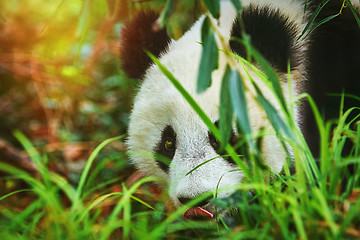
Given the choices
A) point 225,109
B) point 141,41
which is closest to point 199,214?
point 225,109

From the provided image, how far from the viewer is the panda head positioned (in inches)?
70.7

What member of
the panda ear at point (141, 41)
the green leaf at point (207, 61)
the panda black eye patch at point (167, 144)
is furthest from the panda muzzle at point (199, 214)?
the panda ear at point (141, 41)

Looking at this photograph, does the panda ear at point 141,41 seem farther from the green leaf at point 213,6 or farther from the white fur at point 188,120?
the green leaf at point 213,6

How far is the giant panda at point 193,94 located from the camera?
5.88ft

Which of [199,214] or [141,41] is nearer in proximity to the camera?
[199,214]

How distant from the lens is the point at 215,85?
193 cm

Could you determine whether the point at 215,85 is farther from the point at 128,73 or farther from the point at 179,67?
the point at 128,73

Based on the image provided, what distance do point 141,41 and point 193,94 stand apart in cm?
50

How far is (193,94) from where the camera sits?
1.93 meters

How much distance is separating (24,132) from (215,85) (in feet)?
6.92

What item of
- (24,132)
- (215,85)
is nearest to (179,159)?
(215,85)

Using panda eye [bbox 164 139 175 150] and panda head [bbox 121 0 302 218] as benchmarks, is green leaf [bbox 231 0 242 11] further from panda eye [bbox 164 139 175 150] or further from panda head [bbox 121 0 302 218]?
panda eye [bbox 164 139 175 150]

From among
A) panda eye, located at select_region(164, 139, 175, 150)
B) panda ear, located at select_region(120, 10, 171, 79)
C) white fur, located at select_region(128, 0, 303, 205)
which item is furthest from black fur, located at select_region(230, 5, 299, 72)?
panda eye, located at select_region(164, 139, 175, 150)

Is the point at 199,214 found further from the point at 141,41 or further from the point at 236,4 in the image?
the point at 141,41
